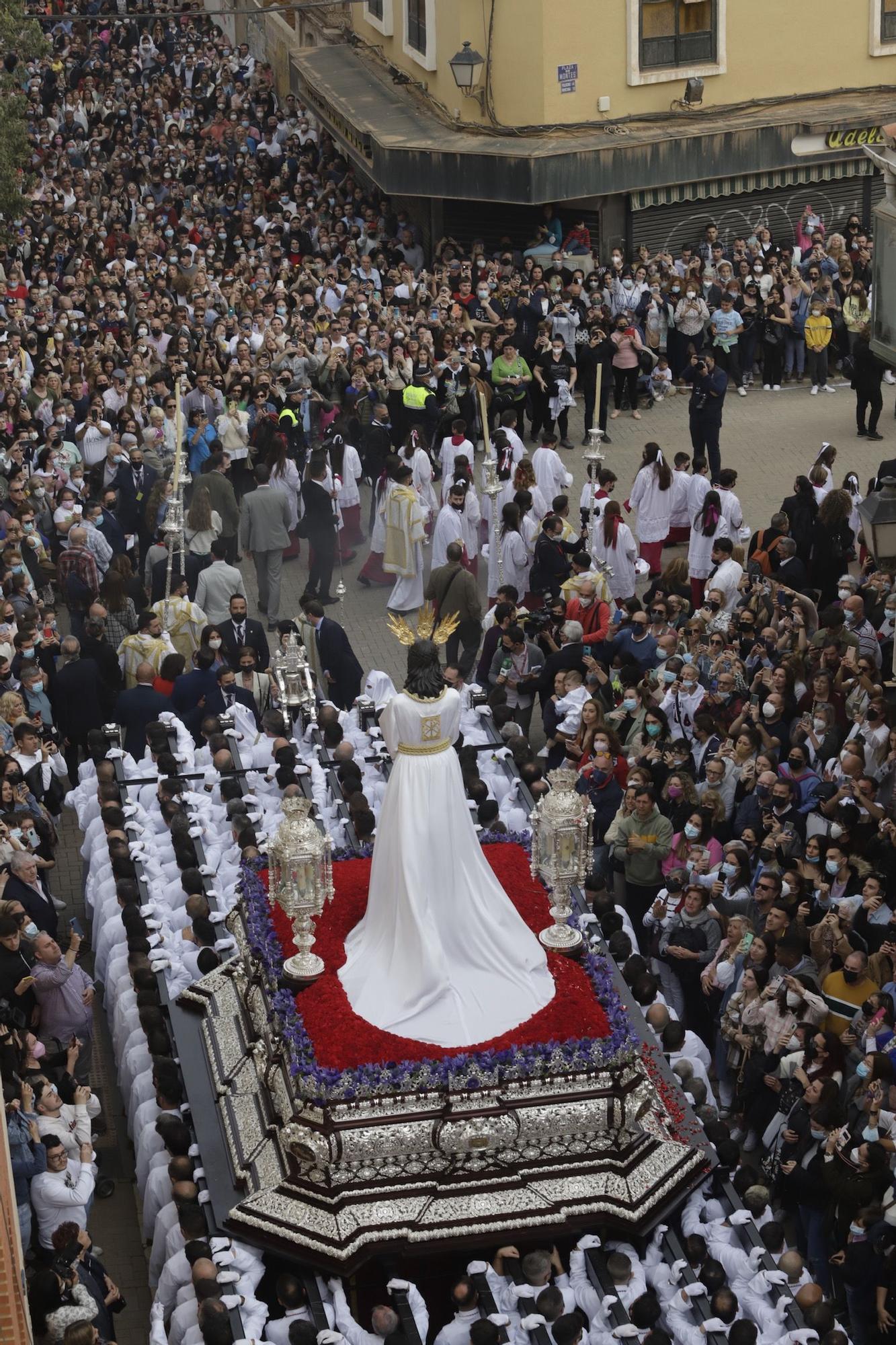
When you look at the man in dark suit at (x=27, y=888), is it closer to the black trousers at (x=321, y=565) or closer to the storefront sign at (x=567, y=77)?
the black trousers at (x=321, y=565)

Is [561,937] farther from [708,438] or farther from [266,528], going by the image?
[708,438]

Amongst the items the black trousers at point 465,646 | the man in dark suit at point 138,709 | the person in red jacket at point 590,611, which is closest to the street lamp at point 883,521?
the person in red jacket at point 590,611

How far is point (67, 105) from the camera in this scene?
41.6 meters

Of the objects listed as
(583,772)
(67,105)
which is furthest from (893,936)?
(67,105)

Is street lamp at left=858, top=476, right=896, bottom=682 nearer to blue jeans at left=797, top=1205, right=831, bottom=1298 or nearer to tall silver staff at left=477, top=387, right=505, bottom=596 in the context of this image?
tall silver staff at left=477, top=387, right=505, bottom=596

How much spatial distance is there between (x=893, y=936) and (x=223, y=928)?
15.5 feet

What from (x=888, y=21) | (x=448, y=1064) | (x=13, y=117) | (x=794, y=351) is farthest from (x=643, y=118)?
(x=448, y=1064)

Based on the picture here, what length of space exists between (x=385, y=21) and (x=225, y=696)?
20471mm

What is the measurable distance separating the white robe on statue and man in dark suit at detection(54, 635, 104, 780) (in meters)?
5.63

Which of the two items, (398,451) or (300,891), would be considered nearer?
(300,891)

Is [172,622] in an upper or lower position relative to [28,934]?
upper

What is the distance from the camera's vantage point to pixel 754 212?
32219 mm

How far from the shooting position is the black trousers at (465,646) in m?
19.8

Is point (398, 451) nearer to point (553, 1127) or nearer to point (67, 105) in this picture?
point (553, 1127)
